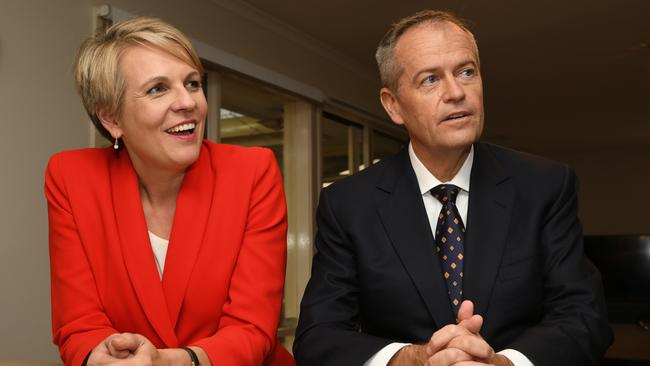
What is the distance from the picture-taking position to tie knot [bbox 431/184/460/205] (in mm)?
1840

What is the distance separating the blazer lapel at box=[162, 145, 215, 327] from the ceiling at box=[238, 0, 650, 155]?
395cm

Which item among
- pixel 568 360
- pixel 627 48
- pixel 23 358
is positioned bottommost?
pixel 23 358

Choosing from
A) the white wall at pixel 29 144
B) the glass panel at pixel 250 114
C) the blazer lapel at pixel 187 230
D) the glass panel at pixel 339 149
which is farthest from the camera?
the glass panel at pixel 339 149

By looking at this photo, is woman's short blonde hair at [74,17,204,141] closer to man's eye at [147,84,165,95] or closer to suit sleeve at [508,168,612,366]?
man's eye at [147,84,165,95]

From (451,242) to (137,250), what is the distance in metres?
0.77

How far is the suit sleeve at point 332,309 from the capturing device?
5.36ft

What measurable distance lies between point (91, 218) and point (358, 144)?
624 centimetres

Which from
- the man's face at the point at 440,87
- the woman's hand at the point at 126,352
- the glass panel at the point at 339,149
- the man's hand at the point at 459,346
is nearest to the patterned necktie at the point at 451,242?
the man's face at the point at 440,87

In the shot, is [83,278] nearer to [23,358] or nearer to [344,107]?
[23,358]

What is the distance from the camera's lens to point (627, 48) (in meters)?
6.98

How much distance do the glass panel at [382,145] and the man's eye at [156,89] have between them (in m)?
6.43

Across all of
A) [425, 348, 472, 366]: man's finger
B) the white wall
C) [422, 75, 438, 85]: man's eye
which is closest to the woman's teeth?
[422, 75, 438, 85]: man's eye

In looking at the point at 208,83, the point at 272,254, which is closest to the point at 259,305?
the point at 272,254

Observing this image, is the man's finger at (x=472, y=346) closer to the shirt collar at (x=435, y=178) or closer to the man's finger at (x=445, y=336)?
the man's finger at (x=445, y=336)
